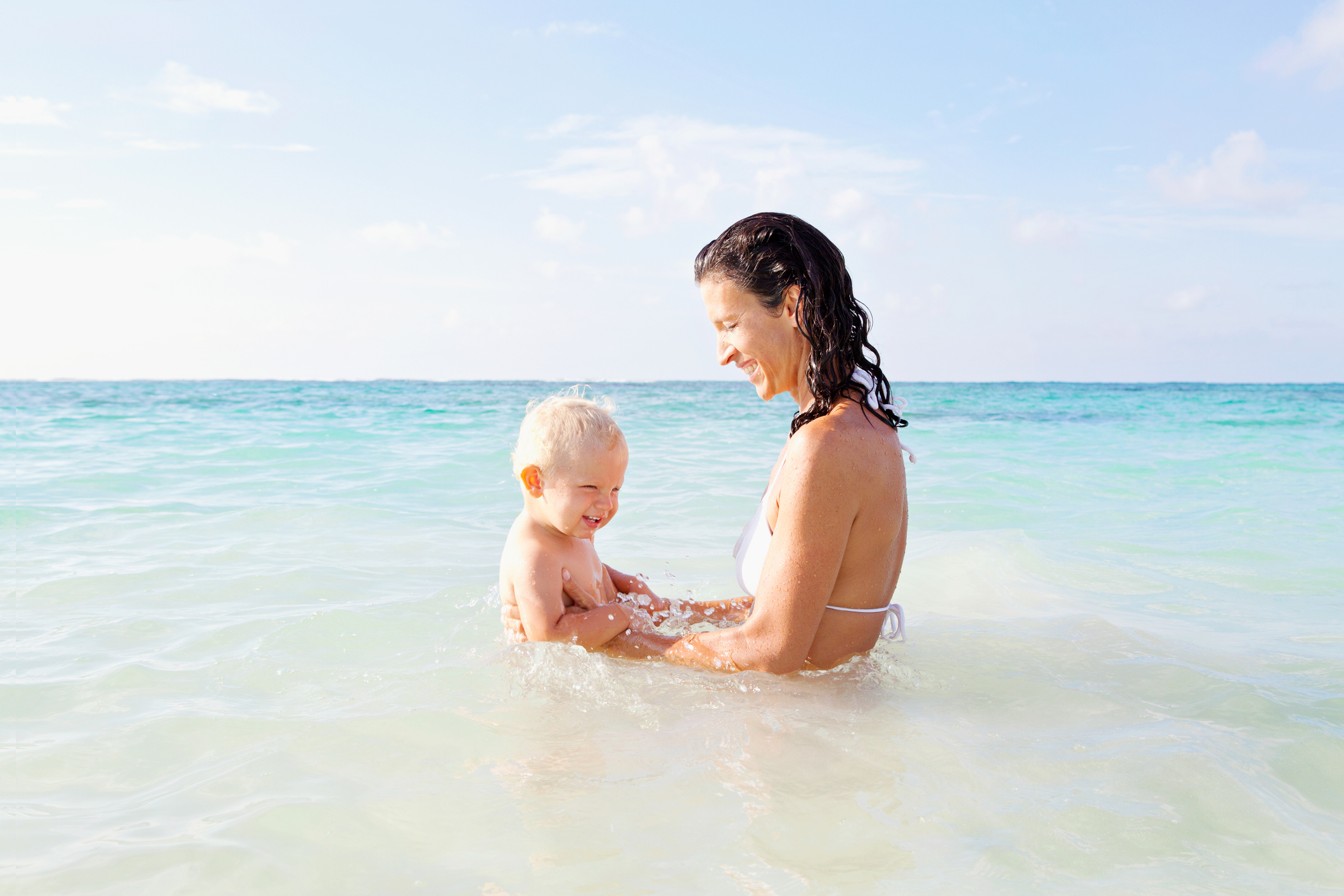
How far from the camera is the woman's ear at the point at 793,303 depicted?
9.91ft

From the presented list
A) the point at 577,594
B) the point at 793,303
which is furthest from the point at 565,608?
the point at 793,303

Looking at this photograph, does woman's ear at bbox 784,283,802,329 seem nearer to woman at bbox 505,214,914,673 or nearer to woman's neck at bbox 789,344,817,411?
woman at bbox 505,214,914,673

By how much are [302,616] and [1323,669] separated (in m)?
4.69

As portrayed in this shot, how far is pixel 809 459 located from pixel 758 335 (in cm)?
54

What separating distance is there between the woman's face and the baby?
0.55m

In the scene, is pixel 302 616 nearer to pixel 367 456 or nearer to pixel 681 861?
pixel 681 861

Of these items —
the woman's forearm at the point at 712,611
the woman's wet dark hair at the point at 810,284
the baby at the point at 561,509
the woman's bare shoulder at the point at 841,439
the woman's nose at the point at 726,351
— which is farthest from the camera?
the woman's forearm at the point at 712,611

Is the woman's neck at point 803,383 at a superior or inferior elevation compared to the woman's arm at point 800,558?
superior

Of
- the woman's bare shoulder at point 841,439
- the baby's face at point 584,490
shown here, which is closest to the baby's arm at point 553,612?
the baby's face at point 584,490

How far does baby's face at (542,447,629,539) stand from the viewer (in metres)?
3.38

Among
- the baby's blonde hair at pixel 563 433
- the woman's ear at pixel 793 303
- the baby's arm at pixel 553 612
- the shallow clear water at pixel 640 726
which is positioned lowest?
the shallow clear water at pixel 640 726

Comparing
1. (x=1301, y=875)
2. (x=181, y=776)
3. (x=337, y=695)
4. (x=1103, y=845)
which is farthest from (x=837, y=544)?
(x=181, y=776)

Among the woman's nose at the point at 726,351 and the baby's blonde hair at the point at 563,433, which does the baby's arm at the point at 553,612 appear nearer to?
the baby's blonde hair at the point at 563,433

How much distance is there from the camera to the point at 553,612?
337cm
